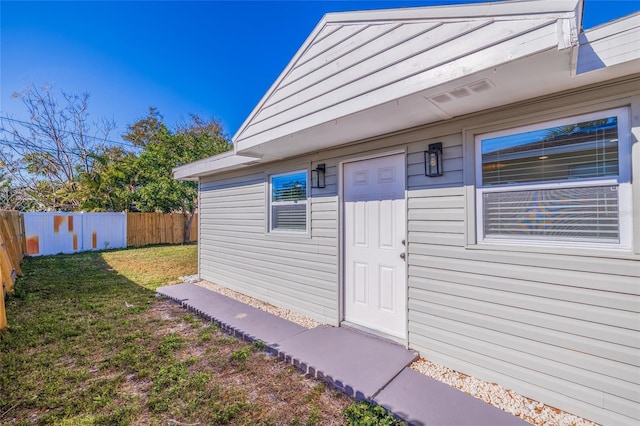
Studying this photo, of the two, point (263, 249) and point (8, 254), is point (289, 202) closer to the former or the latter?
point (263, 249)

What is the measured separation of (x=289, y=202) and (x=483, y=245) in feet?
9.05

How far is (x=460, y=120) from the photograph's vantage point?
2.51 m

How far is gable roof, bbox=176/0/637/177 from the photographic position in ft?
5.20

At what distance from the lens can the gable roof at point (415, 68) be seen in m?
1.58

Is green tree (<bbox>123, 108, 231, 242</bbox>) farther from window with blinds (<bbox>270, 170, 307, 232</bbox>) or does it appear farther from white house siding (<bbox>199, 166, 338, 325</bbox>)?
window with blinds (<bbox>270, 170, 307, 232</bbox>)

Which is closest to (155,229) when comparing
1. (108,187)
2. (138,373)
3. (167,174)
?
(167,174)

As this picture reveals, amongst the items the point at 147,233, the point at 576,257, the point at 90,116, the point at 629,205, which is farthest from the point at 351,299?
the point at 90,116

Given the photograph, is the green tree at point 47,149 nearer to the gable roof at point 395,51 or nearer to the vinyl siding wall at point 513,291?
the gable roof at point 395,51

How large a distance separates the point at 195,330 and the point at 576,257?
160 inches

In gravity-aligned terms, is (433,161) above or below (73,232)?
above

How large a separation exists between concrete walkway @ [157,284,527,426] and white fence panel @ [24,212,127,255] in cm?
1021

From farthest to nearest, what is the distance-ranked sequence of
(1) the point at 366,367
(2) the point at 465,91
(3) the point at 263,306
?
(3) the point at 263,306
(1) the point at 366,367
(2) the point at 465,91

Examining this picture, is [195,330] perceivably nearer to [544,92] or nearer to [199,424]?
[199,424]

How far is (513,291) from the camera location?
2230 mm
